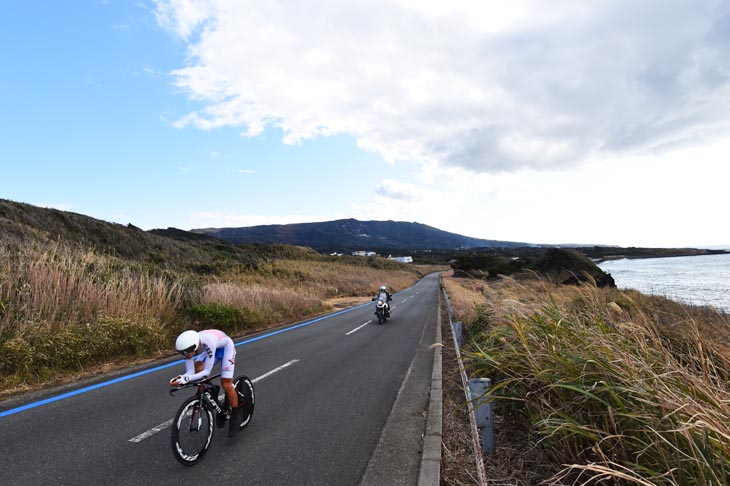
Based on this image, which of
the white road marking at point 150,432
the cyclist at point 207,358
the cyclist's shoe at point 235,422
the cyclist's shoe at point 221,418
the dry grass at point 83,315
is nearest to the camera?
the cyclist at point 207,358

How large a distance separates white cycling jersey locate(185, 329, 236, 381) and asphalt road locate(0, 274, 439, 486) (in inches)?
33.8

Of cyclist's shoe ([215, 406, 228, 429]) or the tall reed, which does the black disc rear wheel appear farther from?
the tall reed

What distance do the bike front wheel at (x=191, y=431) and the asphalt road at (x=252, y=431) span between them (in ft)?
0.39

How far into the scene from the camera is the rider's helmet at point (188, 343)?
3.46 m

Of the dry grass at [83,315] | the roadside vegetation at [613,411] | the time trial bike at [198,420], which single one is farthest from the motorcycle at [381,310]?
the time trial bike at [198,420]

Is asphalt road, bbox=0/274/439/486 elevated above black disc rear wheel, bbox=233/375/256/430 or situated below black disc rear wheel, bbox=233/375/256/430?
below

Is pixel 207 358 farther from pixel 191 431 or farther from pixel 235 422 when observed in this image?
pixel 235 422

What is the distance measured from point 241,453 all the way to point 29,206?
32558 millimetres

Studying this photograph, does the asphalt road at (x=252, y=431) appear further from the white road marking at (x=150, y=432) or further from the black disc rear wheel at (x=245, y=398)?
the black disc rear wheel at (x=245, y=398)

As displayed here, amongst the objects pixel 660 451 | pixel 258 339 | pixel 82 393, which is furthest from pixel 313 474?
pixel 258 339

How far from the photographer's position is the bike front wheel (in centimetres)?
343

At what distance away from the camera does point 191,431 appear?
365 cm

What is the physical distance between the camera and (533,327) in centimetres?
519

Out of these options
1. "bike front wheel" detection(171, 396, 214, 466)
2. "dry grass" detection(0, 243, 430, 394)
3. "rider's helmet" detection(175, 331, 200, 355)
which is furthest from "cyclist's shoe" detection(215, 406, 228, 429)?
"dry grass" detection(0, 243, 430, 394)
